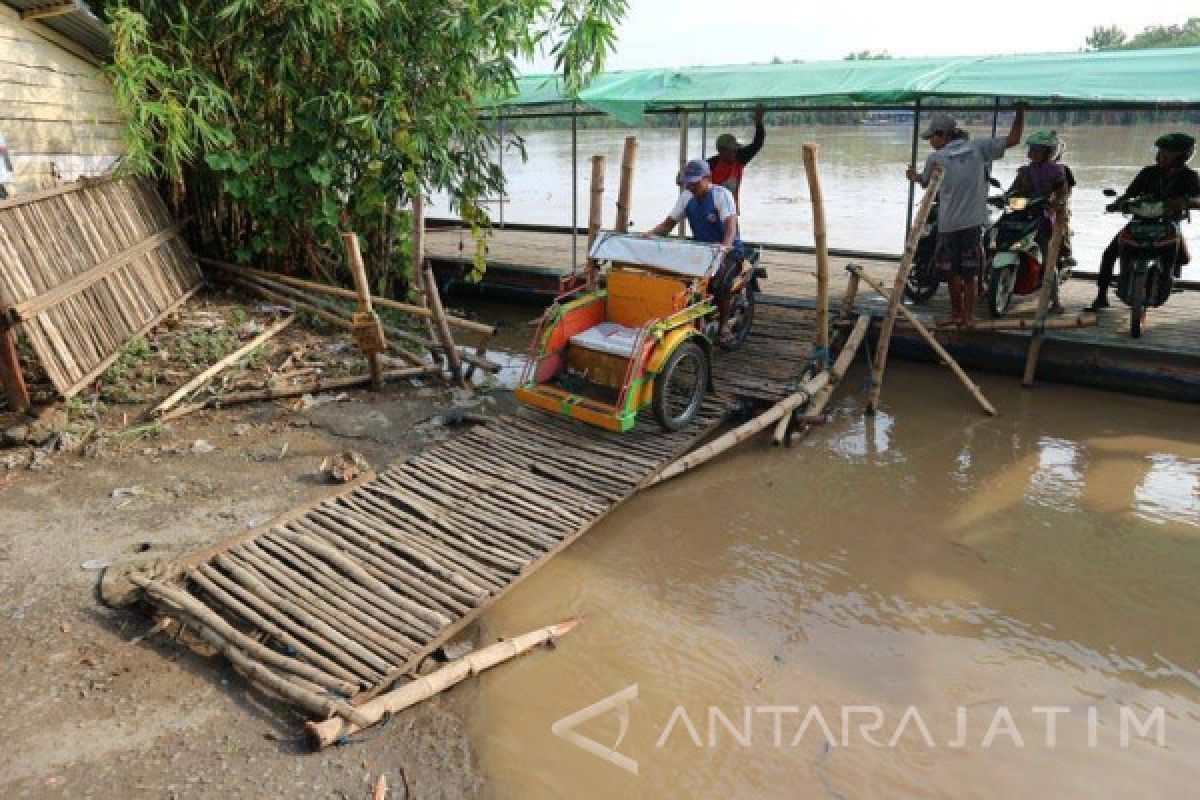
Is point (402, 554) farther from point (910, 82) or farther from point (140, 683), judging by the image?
point (910, 82)

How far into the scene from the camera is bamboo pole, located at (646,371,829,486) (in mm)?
5102

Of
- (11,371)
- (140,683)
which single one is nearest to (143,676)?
(140,683)

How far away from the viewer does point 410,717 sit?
320 cm

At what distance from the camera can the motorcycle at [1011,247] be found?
676cm

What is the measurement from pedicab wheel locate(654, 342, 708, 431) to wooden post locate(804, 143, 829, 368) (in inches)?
44.2

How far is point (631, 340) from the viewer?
5.39m

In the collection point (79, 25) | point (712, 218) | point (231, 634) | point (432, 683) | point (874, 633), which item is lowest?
point (874, 633)

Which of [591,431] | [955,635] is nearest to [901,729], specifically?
[955,635]

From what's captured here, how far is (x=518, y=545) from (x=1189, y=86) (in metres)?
5.51

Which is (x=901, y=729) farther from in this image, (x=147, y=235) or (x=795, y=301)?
(x=147, y=235)

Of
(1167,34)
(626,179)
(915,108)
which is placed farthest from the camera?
(1167,34)

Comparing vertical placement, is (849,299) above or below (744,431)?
above

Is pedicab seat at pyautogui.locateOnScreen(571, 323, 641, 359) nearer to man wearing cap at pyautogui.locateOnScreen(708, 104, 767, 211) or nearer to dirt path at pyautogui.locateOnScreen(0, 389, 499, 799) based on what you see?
dirt path at pyautogui.locateOnScreen(0, 389, 499, 799)

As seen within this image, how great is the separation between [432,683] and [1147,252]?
6.24m
